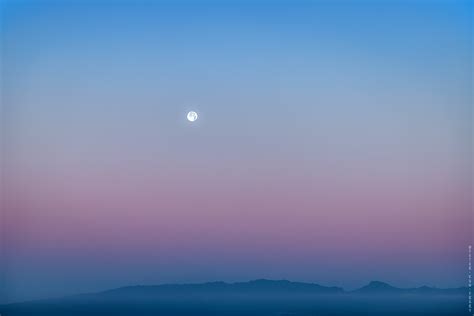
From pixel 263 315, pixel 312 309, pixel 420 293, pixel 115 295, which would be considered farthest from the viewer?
pixel 312 309

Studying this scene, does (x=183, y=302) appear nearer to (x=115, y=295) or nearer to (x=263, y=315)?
(x=115, y=295)

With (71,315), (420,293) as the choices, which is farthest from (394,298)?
(71,315)

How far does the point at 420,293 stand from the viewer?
53.4 feet

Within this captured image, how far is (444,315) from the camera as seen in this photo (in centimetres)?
983

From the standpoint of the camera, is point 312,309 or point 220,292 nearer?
point 220,292

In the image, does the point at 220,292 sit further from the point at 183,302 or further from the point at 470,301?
the point at 470,301

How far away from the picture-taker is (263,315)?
37.6 m

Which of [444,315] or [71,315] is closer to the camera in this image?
[444,315]

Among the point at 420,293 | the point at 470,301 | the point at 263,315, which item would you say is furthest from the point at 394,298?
the point at 263,315

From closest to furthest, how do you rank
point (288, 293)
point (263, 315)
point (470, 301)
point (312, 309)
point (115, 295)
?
point (470, 301) < point (115, 295) < point (288, 293) < point (263, 315) < point (312, 309)

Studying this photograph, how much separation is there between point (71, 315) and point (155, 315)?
6907mm

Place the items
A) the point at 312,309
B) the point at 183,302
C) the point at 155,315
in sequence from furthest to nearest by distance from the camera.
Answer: the point at 155,315 < the point at 312,309 < the point at 183,302

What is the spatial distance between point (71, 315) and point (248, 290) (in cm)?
2843

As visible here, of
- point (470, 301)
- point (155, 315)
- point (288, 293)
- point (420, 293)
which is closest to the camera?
point (470, 301)
